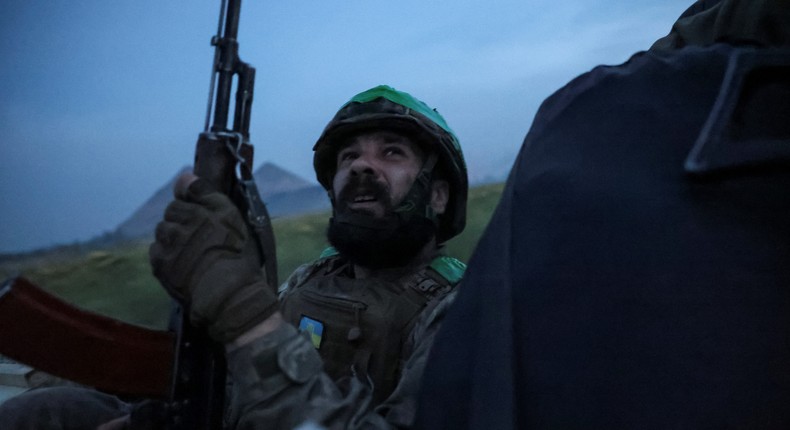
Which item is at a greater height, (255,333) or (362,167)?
(362,167)

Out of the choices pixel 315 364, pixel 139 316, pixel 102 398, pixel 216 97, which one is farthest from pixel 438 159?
pixel 139 316

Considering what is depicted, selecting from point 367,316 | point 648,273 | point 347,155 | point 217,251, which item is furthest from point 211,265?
point 347,155

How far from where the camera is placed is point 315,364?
1.35 m

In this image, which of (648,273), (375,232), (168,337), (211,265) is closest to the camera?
(648,273)

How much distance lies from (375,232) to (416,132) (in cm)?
44

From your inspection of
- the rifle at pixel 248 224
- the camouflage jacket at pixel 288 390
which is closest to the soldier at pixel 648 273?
the camouflage jacket at pixel 288 390

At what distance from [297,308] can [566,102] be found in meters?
1.42

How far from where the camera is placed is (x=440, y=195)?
2.52 metres

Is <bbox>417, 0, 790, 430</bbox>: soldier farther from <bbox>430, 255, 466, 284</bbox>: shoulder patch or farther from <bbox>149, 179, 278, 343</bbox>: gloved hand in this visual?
<bbox>430, 255, 466, 284</bbox>: shoulder patch

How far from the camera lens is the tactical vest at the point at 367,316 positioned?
190cm

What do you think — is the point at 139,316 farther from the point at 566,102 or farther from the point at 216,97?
the point at 566,102

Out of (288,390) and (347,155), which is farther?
(347,155)

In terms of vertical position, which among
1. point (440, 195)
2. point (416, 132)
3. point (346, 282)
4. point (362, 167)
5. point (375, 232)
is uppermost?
point (416, 132)

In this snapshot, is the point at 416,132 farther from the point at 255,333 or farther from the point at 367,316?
the point at 255,333
